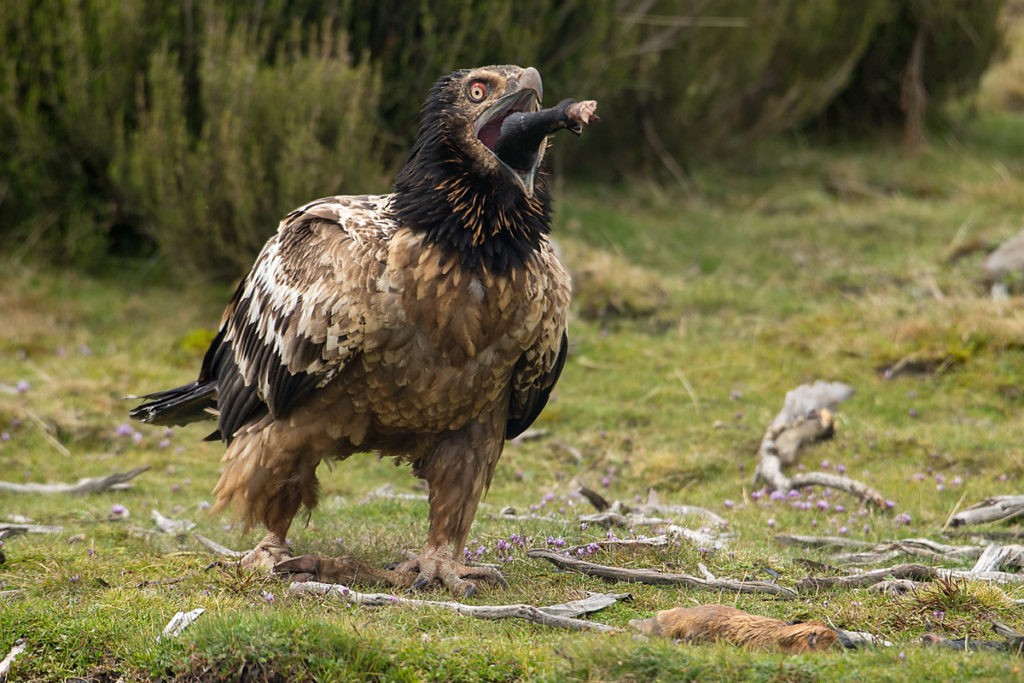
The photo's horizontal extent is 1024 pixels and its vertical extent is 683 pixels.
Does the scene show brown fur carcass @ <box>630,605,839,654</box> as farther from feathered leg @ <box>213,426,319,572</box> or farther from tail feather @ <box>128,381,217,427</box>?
tail feather @ <box>128,381,217,427</box>

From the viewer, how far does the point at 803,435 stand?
9.52 meters

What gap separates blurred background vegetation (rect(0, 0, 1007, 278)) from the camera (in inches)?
478

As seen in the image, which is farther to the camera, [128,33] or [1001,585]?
[128,33]

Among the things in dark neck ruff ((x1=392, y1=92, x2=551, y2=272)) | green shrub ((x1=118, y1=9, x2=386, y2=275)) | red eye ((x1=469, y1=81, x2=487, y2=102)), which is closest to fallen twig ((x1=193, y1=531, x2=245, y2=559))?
dark neck ruff ((x1=392, y1=92, x2=551, y2=272))

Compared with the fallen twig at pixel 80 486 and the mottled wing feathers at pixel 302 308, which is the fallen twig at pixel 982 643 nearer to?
the mottled wing feathers at pixel 302 308

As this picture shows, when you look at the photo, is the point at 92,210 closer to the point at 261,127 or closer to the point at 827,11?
the point at 261,127

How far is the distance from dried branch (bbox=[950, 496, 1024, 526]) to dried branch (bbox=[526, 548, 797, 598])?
6.44ft

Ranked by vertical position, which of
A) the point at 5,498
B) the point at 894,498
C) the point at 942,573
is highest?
the point at 942,573

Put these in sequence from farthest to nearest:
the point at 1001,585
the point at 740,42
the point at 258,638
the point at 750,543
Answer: the point at 740,42, the point at 750,543, the point at 1001,585, the point at 258,638

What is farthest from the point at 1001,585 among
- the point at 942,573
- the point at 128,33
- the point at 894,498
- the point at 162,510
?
the point at 128,33

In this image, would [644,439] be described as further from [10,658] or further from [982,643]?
[10,658]

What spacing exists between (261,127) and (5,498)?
475cm

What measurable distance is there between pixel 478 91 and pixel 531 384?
1.41 meters

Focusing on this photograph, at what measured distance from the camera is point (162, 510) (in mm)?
8719
